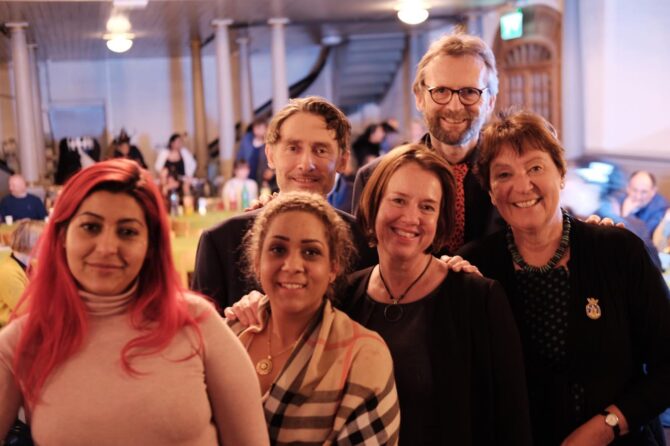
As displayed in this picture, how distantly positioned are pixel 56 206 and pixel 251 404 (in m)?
0.53

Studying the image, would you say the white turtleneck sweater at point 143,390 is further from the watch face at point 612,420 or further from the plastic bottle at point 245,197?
the plastic bottle at point 245,197

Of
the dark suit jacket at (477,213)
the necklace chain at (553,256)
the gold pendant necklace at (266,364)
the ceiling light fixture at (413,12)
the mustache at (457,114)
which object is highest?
the ceiling light fixture at (413,12)

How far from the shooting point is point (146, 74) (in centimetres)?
1575

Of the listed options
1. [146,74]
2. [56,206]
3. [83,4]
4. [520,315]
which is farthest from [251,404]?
[146,74]

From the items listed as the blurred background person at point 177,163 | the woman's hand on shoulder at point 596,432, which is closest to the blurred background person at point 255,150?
the blurred background person at point 177,163

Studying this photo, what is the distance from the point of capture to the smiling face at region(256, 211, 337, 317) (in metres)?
1.63

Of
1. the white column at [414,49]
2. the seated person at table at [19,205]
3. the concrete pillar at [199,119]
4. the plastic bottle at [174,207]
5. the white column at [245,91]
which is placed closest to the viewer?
the plastic bottle at [174,207]

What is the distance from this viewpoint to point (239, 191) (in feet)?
31.9

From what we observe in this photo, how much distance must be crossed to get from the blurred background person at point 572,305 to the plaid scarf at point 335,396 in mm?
538

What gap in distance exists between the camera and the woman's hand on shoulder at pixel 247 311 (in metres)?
1.77

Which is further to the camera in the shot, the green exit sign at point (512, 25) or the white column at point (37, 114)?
the white column at point (37, 114)

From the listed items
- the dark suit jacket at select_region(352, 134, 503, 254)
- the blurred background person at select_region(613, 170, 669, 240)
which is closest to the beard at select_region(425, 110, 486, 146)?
the dark suit jacket at select_region(352, 134, 503, 254)

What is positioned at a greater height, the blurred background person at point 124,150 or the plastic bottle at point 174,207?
the blurred background person at point 124,150

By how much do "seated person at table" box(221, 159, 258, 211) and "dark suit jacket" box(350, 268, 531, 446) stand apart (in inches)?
309
